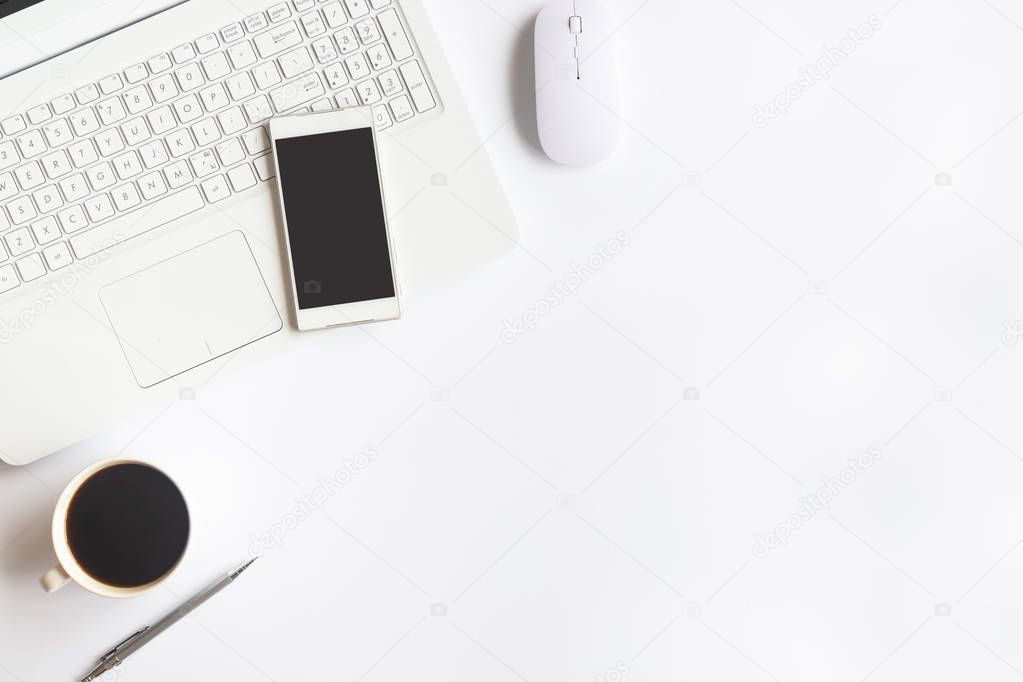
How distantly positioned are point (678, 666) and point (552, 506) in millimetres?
215

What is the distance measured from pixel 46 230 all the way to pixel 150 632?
0.41 meters

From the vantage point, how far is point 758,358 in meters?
0.77

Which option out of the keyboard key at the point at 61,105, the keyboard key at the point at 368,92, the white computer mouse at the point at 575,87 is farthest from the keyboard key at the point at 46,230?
the white computer mouse at the point at 575,87

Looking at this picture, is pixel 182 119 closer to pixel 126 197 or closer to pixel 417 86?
pixel 126 197

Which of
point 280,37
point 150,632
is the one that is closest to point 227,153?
point 280,37

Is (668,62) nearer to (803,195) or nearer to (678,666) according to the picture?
(803,195)

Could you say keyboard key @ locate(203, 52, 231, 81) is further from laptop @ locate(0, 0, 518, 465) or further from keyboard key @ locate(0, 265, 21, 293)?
keyboard key @ locate(0, 265, 21, 293)

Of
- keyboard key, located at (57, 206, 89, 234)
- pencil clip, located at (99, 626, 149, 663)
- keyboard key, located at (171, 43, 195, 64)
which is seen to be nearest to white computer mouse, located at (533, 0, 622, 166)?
keyboard key, located at (171, 43, 195, 64)

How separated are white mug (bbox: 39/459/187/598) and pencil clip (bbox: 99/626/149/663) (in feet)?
0.26

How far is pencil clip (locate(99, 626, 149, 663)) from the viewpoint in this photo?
2.45 ft

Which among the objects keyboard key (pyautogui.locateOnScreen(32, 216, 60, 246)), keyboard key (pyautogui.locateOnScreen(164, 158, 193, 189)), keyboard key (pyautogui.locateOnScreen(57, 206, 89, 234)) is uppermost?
keyboard key (pyautogui.locateOnScreen(164, 158, 193, 189))

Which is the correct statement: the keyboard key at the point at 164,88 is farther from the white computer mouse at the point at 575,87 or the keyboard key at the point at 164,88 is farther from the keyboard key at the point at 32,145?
the white computer mouse at the point at 575,87

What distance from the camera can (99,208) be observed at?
2.38 feet

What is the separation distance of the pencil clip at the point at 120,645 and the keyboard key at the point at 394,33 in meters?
0.64
